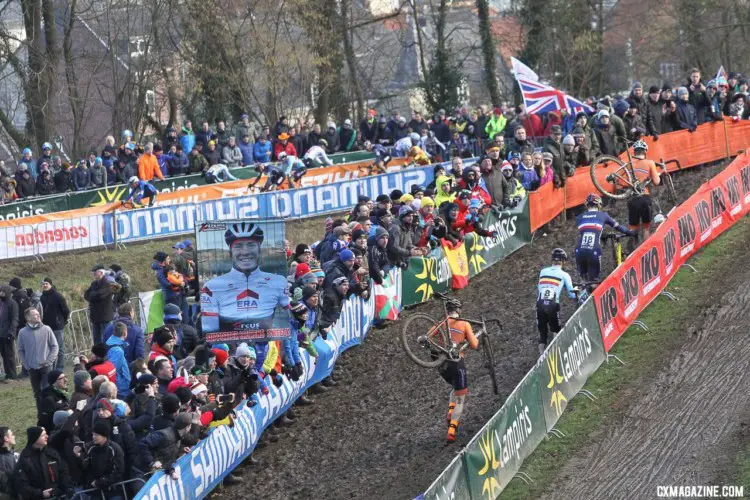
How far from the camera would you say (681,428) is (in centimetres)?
1545

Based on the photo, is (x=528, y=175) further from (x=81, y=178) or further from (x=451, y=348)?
(x=81, y=178)

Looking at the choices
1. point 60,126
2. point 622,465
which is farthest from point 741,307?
point 60,126

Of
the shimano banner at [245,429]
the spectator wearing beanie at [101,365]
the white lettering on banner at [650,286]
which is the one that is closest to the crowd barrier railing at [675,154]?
the white lettering on banner at [650,286]

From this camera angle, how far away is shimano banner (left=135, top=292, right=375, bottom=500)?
13328 millimetres

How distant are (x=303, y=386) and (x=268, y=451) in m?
1.61

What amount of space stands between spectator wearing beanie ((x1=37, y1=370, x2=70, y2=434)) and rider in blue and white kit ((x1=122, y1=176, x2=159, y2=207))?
14154 mm

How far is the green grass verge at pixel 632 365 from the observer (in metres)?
14.6

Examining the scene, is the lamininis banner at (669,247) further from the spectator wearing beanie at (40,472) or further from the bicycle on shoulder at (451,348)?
the spectator wearing beanie at (40,472)

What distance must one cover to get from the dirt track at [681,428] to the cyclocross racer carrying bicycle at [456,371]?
161 cm

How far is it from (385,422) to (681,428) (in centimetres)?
415

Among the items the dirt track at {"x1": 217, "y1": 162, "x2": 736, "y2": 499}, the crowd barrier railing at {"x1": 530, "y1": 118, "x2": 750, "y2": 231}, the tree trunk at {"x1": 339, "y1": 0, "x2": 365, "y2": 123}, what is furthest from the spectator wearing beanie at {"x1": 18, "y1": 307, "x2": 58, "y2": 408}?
the tree trunk at {"x1": 339, "y1": 0, "x2": 365, "y2": 123}

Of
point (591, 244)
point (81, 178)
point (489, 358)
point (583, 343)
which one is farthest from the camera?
point (81, 178)

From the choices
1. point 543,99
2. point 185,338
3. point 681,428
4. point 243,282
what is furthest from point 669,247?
point 543,99

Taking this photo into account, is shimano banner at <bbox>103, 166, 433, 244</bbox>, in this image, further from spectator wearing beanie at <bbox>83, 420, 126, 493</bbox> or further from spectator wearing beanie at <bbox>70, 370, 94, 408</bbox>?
spectator wearing beanie at <bbox>83, 420, 126, 493</bbox>
